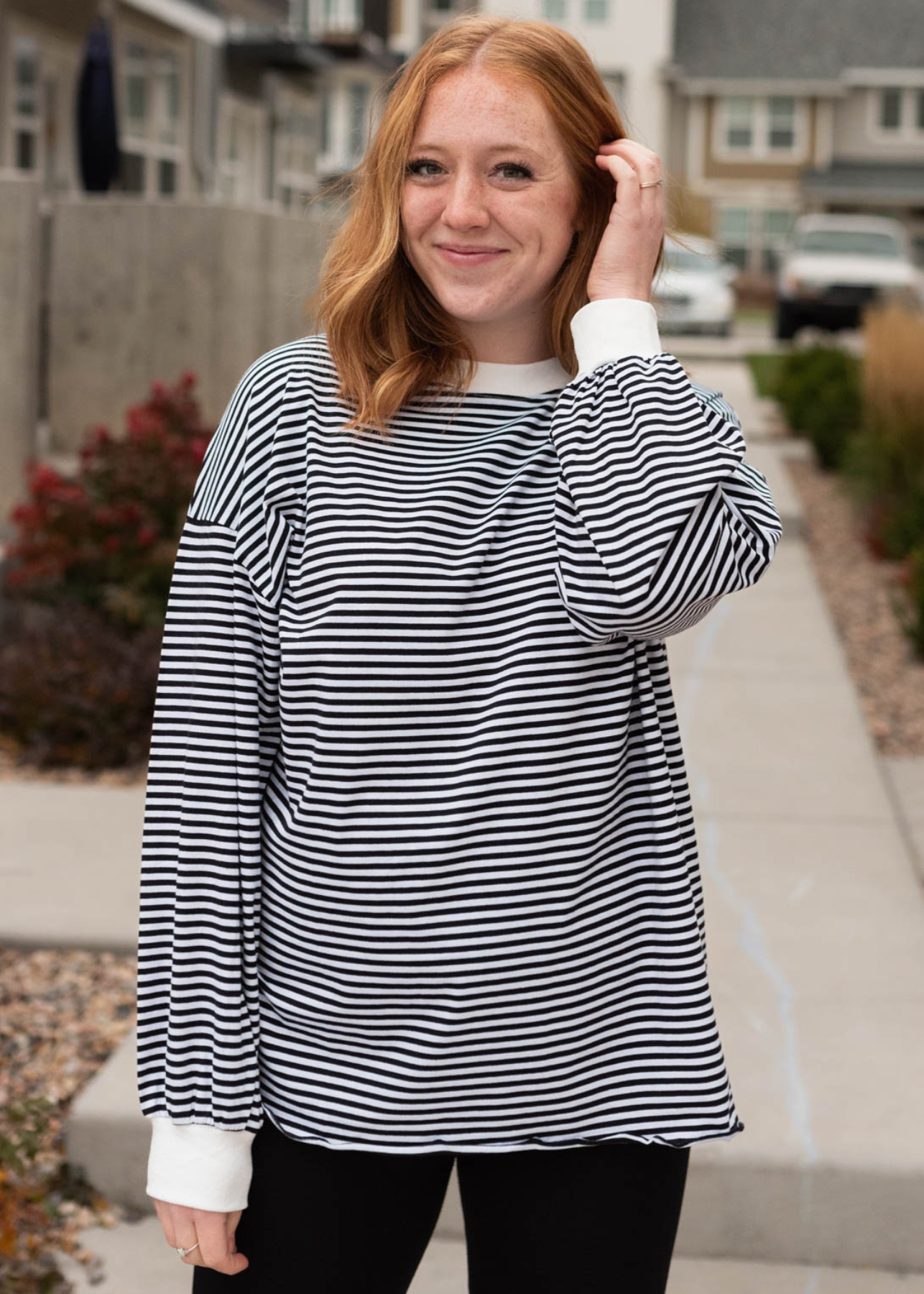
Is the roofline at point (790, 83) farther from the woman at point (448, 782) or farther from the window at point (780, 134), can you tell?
the woman at point (448, 782)

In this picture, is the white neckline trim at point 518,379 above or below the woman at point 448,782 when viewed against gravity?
above

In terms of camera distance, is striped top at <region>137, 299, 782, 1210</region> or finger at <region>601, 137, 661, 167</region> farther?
finger at <region>601, 137, 661, 167</region>

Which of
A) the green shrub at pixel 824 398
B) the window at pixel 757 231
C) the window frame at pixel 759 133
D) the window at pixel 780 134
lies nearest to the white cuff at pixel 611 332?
the green shrub at pixel 824 398

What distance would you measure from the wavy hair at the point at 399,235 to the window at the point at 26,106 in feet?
38.4

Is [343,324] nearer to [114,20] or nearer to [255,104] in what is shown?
[114,20]

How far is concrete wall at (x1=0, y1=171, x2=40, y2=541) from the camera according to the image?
654cm

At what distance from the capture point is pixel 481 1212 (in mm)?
1660

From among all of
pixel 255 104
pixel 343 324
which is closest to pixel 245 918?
pixel 343 324

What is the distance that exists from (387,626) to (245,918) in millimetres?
333

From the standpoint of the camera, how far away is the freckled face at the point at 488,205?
161 centimetres

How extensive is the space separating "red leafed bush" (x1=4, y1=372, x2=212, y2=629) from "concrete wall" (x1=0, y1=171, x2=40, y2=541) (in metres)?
0.79

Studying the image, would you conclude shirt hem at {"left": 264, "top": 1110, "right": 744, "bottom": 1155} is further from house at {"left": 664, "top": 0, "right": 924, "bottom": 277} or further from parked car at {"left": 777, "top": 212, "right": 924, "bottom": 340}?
house at {"left": 664, "top": 0, "right": 924, "bottom": 277}

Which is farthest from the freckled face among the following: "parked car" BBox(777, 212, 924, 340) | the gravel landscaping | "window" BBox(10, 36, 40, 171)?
"parked car" BBox(777, 212, 924, 340)

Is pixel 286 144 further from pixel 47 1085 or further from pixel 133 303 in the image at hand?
pixel 47 1085
